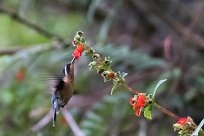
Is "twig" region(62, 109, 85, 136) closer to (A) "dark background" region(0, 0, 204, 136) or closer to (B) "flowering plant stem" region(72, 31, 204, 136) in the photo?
(A) "dark background" region(0, 0, 204, 136)

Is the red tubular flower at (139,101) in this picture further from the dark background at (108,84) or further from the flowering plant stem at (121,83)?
the dark background at (108,84)

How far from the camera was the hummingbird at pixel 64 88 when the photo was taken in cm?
105

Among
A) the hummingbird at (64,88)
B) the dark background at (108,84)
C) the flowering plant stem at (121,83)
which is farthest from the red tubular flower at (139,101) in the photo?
the dark background at (108,84)

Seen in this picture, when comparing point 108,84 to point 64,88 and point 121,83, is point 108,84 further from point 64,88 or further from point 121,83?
point 121,83

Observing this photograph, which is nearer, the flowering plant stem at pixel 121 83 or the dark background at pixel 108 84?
the flowering plant stem at pixel 121 83

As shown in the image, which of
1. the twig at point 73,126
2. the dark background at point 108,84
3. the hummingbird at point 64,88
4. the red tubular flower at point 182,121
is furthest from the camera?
Answer: the dark background at point 108,84

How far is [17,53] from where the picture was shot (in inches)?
85.0

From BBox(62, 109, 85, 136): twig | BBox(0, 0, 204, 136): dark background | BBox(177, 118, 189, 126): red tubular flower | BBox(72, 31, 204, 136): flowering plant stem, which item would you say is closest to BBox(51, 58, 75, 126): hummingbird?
BBox(72, 31, 204, 136): flowering plant stem

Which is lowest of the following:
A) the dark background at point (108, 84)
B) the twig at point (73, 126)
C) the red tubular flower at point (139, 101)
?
the red tubular flower at point (139, 101)

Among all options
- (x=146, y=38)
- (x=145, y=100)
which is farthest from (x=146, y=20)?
(x=145, y=100)

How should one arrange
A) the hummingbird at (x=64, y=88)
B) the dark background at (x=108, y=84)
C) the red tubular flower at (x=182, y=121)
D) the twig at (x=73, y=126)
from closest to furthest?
the red tubular flower at (x=182, y=121)
the hummingbird at (x=64, y=88)
the twig at (x=73, y=126)
the dark background at (x=108, y=84)

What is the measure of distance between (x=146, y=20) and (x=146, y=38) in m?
0.11

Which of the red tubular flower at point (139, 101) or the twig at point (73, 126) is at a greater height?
the twig at point (73, 126)

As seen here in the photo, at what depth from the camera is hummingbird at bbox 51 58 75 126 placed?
1.05 metres
